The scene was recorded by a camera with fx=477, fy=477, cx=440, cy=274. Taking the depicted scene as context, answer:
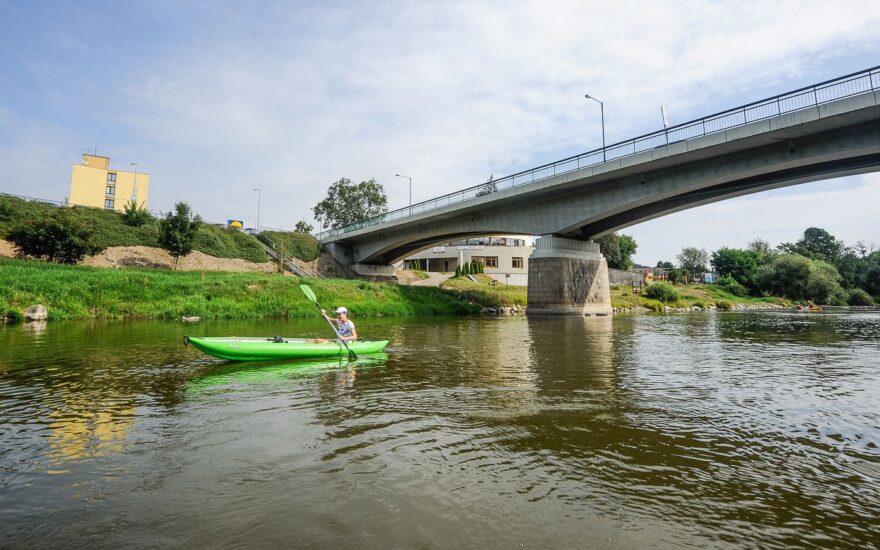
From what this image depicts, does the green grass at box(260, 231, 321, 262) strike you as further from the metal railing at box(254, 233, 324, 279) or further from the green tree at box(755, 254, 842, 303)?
the green tree at box(755, 254, 842, 303)

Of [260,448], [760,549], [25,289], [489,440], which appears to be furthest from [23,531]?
[25,289]

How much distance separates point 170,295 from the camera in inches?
1132

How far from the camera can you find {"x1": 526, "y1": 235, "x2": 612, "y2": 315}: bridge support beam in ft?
121

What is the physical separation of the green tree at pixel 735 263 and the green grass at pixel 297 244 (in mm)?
78015

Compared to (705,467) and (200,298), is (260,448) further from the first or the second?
(200,298)

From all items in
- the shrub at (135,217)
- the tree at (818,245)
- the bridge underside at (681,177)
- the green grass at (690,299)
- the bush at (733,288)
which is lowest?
the green grass at (690,299)

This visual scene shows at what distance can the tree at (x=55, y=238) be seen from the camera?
33.7 meters

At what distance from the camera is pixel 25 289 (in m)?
23.8

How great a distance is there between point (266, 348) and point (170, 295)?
20.7m

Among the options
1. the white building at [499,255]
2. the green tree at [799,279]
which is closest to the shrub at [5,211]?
the white building at [499,255]

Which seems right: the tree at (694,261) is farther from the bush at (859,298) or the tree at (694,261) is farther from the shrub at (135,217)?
the shrub at (135,217)

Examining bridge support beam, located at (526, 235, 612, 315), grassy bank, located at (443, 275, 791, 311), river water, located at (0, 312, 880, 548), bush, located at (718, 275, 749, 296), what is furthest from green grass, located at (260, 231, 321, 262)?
bush, located at (718, 275, 749, 296)

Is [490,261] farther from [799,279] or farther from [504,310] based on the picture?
[799,279]

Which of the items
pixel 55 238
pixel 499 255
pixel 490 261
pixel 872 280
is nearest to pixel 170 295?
pixel 55 238
